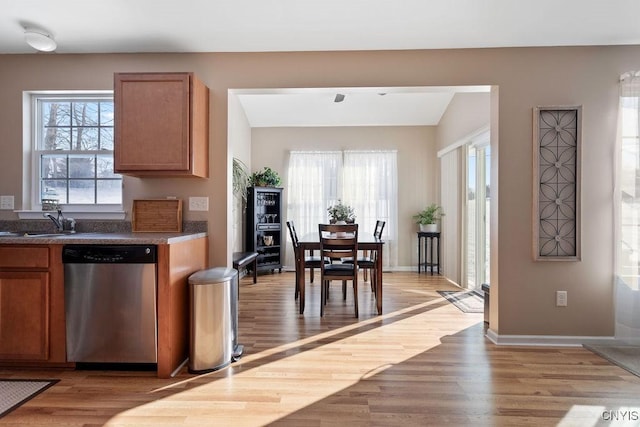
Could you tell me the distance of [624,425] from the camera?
1.75 meters

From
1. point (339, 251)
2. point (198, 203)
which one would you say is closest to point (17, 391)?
point (198, 203)

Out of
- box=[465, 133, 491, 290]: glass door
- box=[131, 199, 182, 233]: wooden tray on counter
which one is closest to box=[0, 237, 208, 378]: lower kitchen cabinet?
box=[131, 199, 182, 233]: wooden tray on counter

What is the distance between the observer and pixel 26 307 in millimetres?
2260

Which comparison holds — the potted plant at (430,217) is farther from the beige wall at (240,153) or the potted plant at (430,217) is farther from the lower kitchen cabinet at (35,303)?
the lower kitchen cabinet at (35,303)

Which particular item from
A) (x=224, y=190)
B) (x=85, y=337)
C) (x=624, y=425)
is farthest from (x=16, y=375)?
(x=624, y=425)

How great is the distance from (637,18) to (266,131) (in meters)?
5.16

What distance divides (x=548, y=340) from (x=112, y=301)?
3316 mm

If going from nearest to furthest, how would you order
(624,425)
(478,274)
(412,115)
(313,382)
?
(624,425) < (313,382) < (478,274) < (412,115)

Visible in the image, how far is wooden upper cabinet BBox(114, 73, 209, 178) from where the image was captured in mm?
2549

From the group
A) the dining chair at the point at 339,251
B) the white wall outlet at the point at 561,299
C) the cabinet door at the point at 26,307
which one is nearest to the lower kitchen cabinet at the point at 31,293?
the cabinet door at the point at 26,307

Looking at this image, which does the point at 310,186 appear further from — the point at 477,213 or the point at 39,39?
the point at 39,39

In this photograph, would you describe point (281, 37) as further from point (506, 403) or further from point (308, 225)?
point (308, 225)

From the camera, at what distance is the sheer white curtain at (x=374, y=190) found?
20.7 feet

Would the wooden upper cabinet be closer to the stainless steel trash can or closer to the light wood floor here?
the stainless steel trash can
